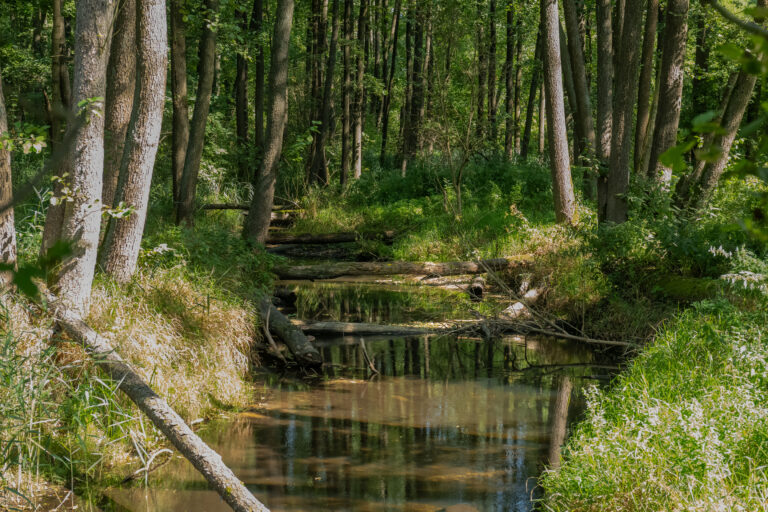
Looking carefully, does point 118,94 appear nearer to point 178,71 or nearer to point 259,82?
point 178,71

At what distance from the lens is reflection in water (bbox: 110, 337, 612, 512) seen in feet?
17.9

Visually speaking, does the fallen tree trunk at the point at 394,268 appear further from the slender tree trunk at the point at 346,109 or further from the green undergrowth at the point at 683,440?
the slender tree trunk at the point at 346,109

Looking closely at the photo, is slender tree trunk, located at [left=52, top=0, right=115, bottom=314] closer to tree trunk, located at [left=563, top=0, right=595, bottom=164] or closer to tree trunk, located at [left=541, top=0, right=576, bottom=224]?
tree trunk, located at [left=541, top=0, right=576, bottom=224]

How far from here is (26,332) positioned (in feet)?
18.8

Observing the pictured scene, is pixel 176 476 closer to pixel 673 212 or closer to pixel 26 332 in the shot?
pixel 26 332

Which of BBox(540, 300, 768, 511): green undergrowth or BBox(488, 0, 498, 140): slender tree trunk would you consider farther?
BBox(488, 0, 498, 140): slender tree trunk

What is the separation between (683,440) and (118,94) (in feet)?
23.5

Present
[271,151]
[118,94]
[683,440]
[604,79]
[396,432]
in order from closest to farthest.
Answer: [683,440], [396,432], [118,94], [271,151], [604,79]

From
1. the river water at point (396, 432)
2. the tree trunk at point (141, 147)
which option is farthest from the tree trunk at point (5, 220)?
the river water at point (396, 432)

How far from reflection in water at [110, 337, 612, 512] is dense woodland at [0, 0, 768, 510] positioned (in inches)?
22.2

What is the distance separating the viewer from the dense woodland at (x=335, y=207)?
4910mm

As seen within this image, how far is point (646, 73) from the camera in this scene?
44.2ft

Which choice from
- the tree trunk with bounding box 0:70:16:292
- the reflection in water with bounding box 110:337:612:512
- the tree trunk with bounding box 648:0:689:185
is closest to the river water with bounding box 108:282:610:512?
the reflection in water with bounding box 110:337:612:512

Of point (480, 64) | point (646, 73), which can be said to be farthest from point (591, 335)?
point (480, 64)
